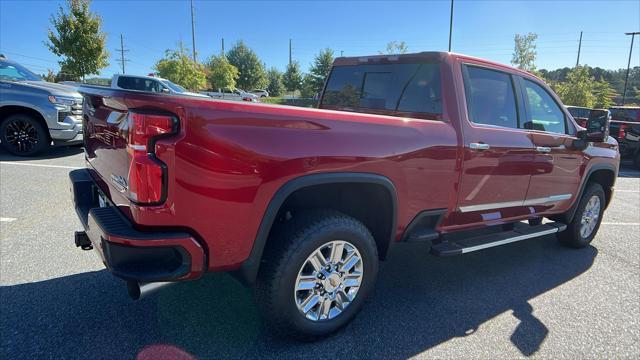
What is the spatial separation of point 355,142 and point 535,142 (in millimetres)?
2143

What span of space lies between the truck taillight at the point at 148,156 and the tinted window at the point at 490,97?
234cm

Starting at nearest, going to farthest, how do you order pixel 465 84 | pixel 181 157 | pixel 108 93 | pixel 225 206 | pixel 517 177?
pixel 181 157, pixel 225 206, pixel 108 93, pixel 465 84, pixel 517 177

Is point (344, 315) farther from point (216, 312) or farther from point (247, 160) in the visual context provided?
point (247, 160)

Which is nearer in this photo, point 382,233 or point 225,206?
point 225,206

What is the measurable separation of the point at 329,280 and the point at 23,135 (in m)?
7.96

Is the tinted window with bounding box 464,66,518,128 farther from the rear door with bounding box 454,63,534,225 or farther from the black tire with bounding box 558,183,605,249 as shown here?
the black tire with bounding box 558,183,605,249

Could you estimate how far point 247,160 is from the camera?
6.68ft

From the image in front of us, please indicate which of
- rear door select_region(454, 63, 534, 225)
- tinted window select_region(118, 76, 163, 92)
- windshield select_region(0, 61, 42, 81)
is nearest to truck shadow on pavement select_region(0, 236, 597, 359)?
rear door select_region(454, 63, 534, 225)

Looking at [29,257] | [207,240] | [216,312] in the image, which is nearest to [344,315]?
[216,312]

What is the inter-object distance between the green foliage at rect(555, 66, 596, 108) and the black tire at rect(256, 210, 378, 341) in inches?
1306

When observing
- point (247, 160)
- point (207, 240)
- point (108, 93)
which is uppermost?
point (108, 93)

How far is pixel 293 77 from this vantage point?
64.1m

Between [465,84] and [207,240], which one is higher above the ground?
[465,84]

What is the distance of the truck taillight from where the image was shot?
187 centimetres
